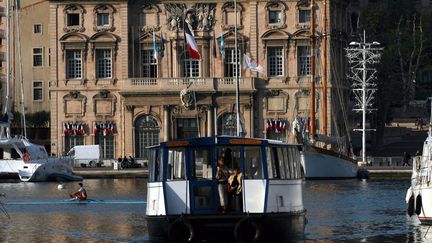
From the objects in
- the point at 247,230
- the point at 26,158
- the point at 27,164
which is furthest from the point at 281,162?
the point at 27,164

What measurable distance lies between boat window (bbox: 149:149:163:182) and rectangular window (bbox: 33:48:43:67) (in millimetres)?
100292

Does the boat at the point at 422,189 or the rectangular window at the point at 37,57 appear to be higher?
the rectangular window at the point at 37,57

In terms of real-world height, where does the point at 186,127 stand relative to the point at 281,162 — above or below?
above

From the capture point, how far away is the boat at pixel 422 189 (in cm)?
7088

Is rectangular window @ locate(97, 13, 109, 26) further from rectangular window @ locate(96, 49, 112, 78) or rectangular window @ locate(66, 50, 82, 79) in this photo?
rectangular window @ locate(66, 50, 82, 79)

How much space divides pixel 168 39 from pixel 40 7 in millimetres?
23802

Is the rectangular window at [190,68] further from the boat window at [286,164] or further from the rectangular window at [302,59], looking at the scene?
the boat window at [286,164]

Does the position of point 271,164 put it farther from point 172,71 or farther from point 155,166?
point 172,71

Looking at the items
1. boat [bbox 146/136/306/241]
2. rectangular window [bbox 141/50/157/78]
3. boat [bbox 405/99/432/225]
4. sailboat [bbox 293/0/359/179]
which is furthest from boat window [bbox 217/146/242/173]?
rectangular window [bbox 141/50/157/78]

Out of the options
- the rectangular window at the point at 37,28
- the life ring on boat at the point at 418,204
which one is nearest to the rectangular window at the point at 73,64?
the rectangular window at the point at 37,28

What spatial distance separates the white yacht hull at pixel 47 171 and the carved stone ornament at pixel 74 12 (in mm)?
21301

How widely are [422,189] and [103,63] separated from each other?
75692 millimetres

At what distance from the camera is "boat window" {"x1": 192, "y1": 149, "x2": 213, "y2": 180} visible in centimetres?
6228

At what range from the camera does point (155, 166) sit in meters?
63.7
